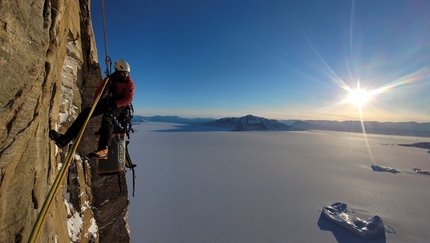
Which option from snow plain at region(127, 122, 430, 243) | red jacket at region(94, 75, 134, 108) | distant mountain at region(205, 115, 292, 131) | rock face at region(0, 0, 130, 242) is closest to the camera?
rock face at region(0, 0, 130, 242)

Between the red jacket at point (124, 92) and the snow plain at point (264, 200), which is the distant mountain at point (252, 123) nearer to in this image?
the snow plain at point (264, 200)

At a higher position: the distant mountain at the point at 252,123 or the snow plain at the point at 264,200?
the distant mountain at the point at 252,123

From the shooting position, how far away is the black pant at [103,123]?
279cm

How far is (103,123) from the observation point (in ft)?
9.96

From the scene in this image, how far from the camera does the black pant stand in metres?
2.79

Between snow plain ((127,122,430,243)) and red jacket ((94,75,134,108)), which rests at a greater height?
red jacket ((94,75,134,108))

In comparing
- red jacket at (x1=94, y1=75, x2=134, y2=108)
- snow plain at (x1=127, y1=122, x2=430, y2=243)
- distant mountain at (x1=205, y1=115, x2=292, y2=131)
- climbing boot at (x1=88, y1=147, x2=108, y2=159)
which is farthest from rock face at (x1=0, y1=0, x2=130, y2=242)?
distant mountain at (x1=205, y1=115, x2=292, y2=131)

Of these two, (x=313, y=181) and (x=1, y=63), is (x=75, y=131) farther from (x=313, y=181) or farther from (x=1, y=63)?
(x=313, y=181)

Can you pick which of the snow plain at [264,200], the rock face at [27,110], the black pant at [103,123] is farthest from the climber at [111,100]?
the snow plain at [264,200]

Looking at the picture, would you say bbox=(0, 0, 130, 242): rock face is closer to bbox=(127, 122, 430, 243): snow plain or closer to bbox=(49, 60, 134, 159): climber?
bbox=(49, 60, 134, 159): climber

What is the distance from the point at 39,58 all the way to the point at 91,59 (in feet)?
15.2

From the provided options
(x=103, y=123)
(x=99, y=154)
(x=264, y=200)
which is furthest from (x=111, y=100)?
(x=264, y=200)

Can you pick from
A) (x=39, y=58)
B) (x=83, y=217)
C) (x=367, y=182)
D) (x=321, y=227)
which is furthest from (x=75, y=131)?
(x=367, y=182)

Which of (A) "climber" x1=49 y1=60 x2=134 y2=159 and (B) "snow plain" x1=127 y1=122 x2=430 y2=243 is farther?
(B) "snow plain" x1=127 y1=122 x2=430 y2=243
